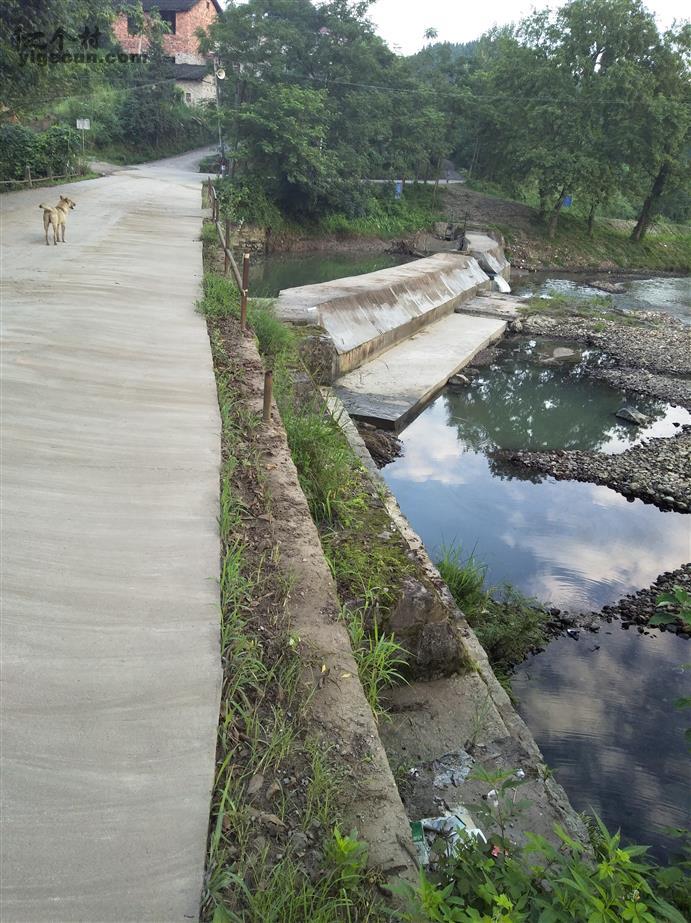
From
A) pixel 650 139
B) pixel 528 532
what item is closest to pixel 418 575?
pixel 528 532

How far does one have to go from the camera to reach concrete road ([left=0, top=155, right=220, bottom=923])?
2.32 meters

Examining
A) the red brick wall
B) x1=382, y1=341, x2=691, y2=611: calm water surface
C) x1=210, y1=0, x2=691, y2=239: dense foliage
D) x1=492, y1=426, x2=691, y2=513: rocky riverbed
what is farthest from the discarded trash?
the red brick wall

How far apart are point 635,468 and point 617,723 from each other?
5416mm

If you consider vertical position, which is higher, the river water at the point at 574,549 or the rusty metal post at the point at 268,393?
the rusty metal post at the point at 268,393

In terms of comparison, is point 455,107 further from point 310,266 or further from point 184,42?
point 184,42

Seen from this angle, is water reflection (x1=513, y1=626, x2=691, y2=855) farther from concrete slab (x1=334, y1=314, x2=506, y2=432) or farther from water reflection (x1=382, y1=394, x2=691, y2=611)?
concrete slab (x1=334, y1=314, x2=506, y2=432)

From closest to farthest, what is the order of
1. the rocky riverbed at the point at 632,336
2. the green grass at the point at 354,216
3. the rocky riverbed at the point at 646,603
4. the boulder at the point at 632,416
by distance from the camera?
the rocky riverbed at the point at 646,603
the boulder at the point at 632,416
the rocky riverbed at the point at 632,336
the green grass at the point at 354,216

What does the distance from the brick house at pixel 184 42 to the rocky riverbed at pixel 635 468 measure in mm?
39755

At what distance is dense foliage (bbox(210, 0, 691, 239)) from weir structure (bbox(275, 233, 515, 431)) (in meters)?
9.14

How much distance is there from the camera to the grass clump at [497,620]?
20.6ft

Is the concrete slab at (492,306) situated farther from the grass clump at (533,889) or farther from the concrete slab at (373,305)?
the grass clump at (533,889)

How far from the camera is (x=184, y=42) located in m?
43.3

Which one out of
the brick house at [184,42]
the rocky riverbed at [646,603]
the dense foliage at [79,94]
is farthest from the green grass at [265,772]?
the brick house at [184,42]

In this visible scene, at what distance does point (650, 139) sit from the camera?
31531mm
